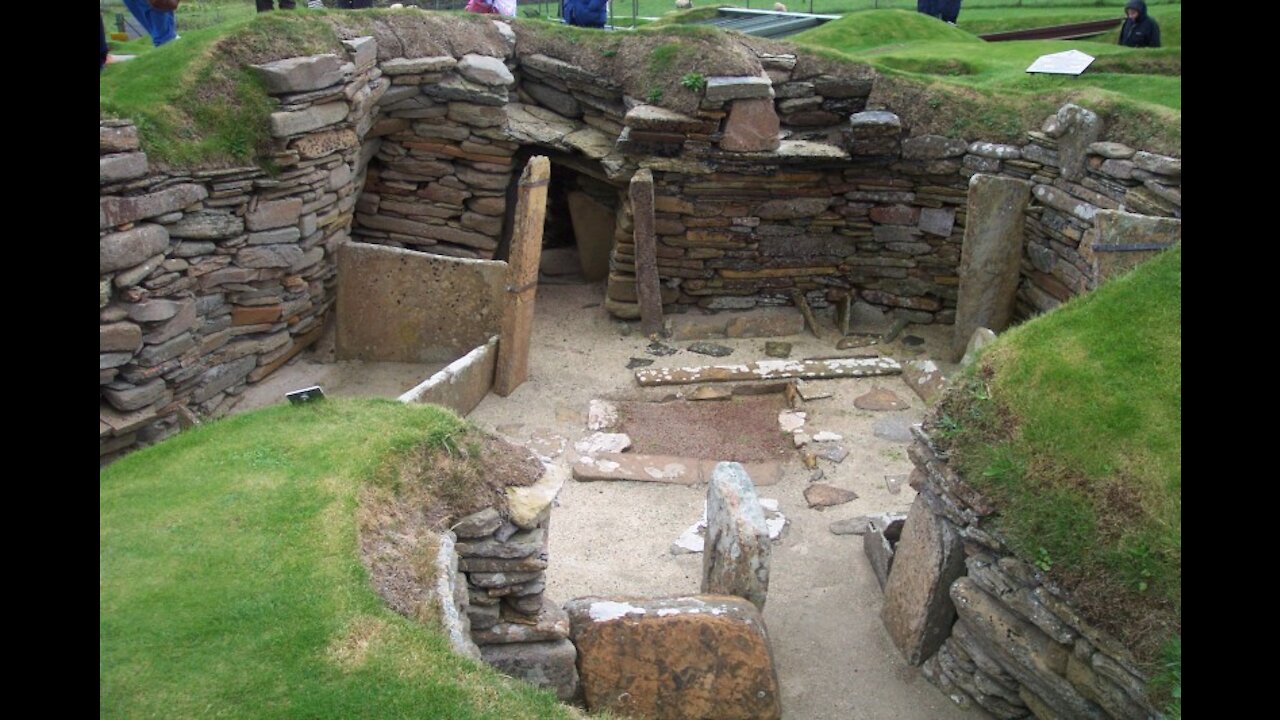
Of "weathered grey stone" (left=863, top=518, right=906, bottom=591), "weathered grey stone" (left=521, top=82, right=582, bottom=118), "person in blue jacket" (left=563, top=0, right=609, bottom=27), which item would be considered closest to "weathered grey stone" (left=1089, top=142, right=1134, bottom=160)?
"weathered grey stone" (left=863, top=518, right=906, bottom=591)

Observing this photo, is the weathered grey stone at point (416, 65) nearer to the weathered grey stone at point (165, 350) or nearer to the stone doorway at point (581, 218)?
the stone doorway at point (581, 218)

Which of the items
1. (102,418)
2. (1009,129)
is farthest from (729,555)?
(1009,129)

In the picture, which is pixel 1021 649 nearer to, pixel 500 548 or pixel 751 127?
pixel 500 548

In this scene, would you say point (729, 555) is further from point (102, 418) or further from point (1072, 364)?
point (102, 418)

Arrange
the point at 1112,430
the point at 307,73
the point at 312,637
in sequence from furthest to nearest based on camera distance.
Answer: the point at 307,73 < the point at 1112,430 < the point at 312,637

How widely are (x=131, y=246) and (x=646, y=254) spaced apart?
5485mm

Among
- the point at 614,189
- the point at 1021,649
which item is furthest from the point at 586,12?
the point at 1021,649

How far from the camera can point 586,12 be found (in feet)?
44.4

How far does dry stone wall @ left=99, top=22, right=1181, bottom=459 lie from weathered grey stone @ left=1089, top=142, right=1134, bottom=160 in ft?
0.05

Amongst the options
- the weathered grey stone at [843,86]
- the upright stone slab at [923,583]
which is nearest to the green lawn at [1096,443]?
the upright stone slab at [923,583]

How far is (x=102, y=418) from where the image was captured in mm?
8227

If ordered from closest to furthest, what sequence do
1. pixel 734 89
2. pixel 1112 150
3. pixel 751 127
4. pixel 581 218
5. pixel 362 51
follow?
pixel 1112 150 < pixel 362 51 < pixel 734 89 < pixel 751 127 < pixel 581 218

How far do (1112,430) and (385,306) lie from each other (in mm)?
7292

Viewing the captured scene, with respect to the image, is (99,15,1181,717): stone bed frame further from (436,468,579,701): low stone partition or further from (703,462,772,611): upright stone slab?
(703,462,772,611): upright stone slab
